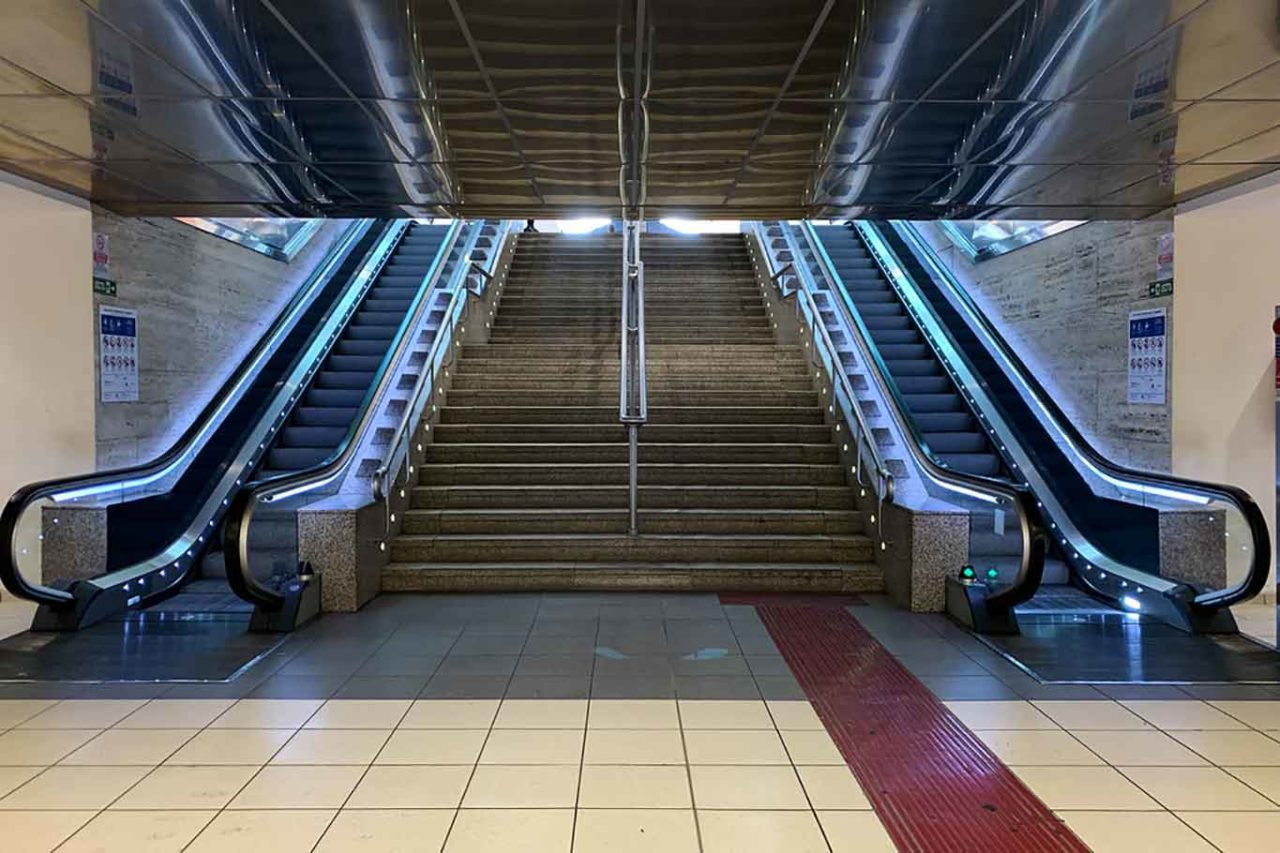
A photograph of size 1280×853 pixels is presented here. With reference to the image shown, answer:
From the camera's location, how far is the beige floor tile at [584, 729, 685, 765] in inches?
119

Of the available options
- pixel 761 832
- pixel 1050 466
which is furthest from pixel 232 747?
pixel 1050 466

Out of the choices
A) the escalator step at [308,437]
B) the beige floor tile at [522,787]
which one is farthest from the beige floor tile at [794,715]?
the escalator step at [308,437]

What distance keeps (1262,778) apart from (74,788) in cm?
440

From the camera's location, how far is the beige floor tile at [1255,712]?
340cm

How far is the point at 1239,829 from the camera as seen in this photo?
2533mm

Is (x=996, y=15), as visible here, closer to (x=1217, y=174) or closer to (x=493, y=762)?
(x=1217, y=174)

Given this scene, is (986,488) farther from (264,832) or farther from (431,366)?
(431,366)

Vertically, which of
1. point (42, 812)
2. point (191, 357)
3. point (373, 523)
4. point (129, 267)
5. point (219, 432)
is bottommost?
Answer: point (42, 812)

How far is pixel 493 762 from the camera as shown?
300 centimetres

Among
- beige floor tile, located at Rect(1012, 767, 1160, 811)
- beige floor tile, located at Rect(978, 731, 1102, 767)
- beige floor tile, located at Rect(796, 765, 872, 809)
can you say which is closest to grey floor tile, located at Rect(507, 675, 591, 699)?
beige floor tile, located at Rect(796, 765, 872, 809)

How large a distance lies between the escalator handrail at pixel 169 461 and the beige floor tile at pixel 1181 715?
19.5 ft

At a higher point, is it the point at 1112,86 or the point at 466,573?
the point at 1112,86

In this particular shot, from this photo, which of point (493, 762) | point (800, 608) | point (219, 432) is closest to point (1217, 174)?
point (800, 608)

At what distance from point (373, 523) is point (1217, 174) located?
628cm
